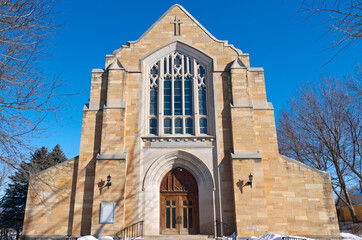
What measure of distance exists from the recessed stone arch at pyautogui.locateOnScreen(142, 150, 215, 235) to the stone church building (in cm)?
5

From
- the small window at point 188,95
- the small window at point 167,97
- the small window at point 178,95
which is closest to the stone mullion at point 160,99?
the small window at point 167,97

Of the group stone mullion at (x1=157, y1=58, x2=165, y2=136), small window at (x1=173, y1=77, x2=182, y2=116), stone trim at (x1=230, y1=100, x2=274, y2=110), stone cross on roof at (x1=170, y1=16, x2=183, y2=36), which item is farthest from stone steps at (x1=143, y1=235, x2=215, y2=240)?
stone cross on roof at (x1=170, y1=16, x2=183, y2=36)

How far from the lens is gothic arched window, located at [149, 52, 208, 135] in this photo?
49.2 ft

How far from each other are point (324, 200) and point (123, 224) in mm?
9377

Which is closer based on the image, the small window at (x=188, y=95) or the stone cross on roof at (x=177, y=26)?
the small window at (x=188, y=95)

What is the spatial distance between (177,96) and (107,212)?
22.4 feet

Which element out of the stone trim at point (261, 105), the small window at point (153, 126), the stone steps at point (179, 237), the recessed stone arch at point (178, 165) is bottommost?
the stone steps at point (179, 237)

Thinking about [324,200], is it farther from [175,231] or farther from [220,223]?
[175,231]

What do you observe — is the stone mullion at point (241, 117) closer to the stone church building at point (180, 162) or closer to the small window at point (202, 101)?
the stone church building at point (180, 162)

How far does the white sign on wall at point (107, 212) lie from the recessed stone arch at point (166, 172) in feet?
5.03

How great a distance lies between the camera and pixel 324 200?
13.5 metres

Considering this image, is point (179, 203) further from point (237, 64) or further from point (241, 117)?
point (237, 64)

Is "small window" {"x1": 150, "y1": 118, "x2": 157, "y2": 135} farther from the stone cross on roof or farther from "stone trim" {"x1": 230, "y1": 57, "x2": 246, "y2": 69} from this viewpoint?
the stone cross on roof

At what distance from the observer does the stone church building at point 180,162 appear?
13.2 metres
